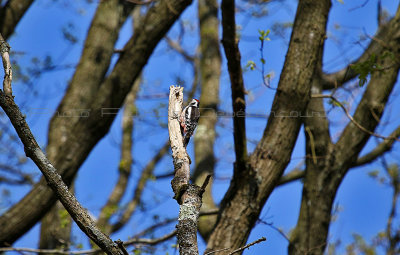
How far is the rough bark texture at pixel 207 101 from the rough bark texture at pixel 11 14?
2364mm

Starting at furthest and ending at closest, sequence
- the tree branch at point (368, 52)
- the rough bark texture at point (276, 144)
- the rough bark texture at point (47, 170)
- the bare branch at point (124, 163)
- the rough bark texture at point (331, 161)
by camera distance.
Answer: the bare branch at point (124, 163), the tree branch at point (368, 52), the rough bark texture at point (331, 161), the rough bark texture at point (276, 144), the rough bark texture at point (47, 170)

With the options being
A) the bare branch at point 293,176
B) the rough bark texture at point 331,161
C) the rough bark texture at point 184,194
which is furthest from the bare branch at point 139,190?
the rough bark texture at point 184,194

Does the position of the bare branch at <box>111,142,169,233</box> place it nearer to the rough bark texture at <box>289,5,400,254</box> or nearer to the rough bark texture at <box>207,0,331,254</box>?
the rough bark texture at <box>289,5,400,254</box>

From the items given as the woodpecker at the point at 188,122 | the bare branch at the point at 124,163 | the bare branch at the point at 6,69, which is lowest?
the bare branch at the point at 6,69

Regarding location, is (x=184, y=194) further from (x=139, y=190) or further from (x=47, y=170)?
(x=139, y=190)

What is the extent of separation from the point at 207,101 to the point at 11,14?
285 cm

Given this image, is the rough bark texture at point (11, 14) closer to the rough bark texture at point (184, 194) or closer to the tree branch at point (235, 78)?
the tree branch at point (235, 78)

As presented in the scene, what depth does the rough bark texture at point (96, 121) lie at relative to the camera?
4.12 m

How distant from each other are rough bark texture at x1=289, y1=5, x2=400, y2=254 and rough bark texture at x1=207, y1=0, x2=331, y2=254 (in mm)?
975

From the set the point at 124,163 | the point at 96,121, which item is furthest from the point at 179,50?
the point at 96,121

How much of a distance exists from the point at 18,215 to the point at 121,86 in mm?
1500

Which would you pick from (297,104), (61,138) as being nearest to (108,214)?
(61,138)

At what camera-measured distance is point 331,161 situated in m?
4.53

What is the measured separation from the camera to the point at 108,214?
613 cm
